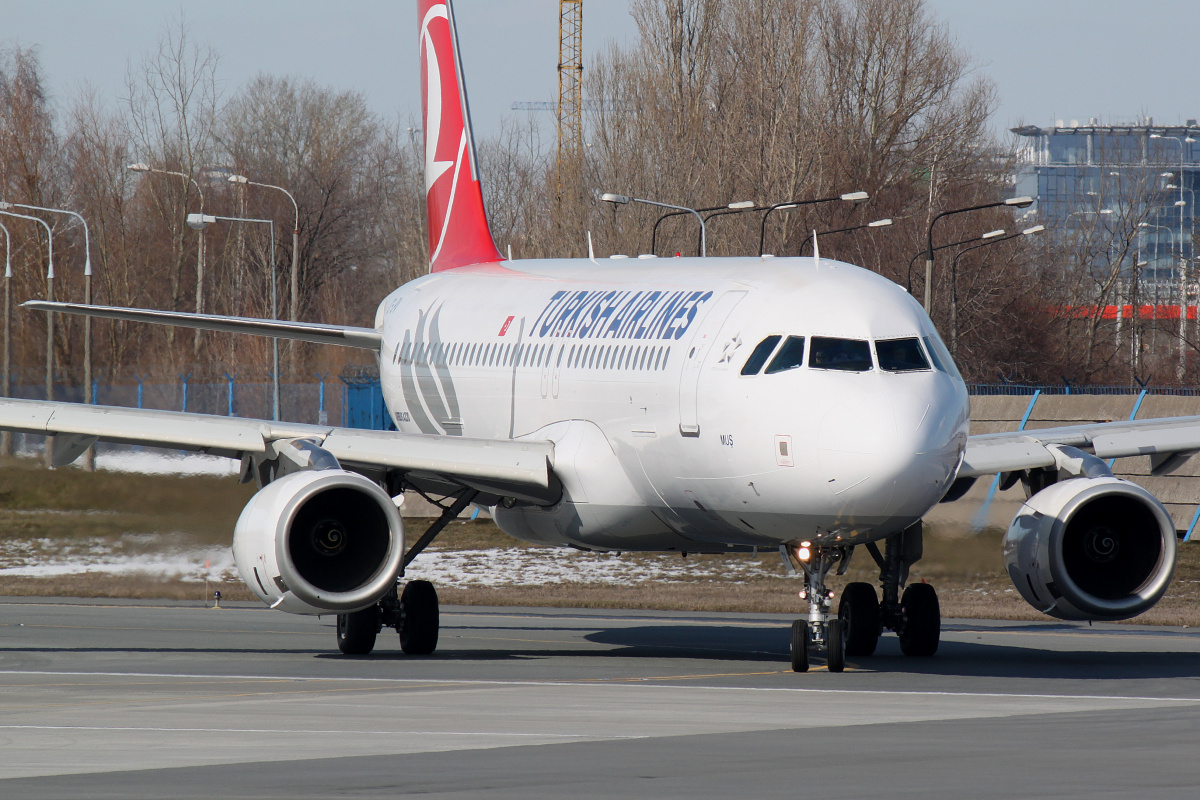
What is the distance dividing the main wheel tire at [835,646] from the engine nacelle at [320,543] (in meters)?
4.04

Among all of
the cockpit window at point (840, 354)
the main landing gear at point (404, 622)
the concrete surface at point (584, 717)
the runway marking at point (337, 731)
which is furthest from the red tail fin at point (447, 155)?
the runway marking at point (337, 731)

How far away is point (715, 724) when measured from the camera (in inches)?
488

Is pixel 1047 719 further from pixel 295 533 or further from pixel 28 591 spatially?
pixel 28 591

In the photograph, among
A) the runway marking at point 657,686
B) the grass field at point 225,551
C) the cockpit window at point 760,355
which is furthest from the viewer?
the grass field at point 225,551

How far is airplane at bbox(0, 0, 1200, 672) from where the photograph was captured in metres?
15.0

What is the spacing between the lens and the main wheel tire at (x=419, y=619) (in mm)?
18703

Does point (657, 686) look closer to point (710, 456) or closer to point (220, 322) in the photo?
point (710, 456)

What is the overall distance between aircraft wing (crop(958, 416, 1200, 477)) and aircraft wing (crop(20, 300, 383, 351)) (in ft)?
29.1

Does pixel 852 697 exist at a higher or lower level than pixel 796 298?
lower

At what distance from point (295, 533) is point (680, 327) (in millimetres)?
4142

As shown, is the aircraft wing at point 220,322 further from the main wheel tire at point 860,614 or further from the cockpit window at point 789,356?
the cockpit window at point 789,356

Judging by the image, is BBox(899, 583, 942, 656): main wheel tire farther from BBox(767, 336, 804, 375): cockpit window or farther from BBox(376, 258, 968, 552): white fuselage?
BBox(767, 336, 804, 375): cockpit window

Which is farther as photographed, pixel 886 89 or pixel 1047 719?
pixel 886 89

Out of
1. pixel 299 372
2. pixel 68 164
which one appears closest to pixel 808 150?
pixel 299 372
